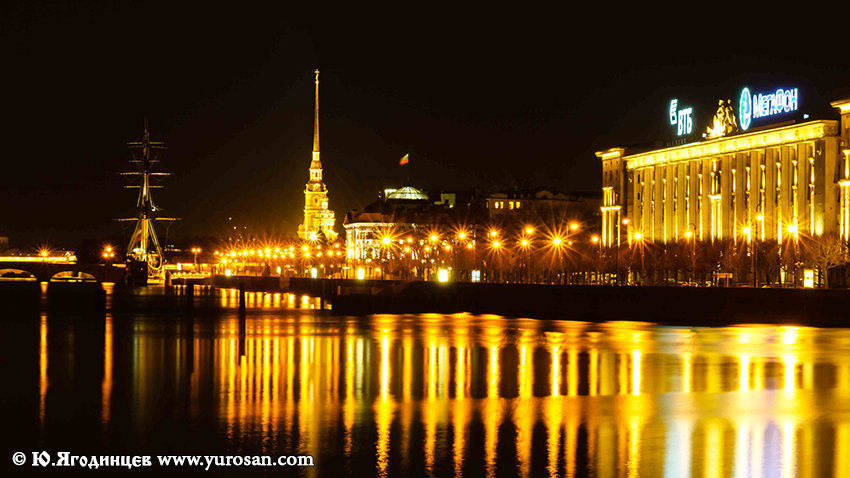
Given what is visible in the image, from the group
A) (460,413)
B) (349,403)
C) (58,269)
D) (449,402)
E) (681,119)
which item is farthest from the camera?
(58,269)

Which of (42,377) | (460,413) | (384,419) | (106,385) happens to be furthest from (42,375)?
(460,413)

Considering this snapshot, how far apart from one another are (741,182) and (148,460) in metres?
124

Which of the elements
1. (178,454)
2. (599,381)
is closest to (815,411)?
(599,381)

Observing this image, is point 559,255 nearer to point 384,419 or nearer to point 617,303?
point 617,303

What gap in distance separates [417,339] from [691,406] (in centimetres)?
2260

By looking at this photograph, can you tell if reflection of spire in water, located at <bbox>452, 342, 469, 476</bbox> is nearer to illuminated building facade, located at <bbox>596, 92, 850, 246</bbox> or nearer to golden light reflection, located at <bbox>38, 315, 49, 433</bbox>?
golden light reflection, located at <bbox>38, 315, 49, 433</bbox>

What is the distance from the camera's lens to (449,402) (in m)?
26.9

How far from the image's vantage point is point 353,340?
47.3 meters

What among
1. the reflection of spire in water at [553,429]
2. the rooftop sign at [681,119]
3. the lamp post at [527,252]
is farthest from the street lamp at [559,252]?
the reflection of spire in water at [553,429]

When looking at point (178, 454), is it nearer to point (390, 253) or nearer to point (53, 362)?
point (53, 362)

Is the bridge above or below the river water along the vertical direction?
above

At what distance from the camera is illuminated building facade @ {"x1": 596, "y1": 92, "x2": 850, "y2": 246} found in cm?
11831

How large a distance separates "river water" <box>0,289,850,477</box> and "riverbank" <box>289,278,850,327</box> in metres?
9.35

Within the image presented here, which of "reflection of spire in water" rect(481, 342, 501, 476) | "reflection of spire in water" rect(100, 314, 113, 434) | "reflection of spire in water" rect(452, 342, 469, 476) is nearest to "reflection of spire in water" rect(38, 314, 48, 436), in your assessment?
"reflection of spire in water" rect(100, 314, 113, 434)
